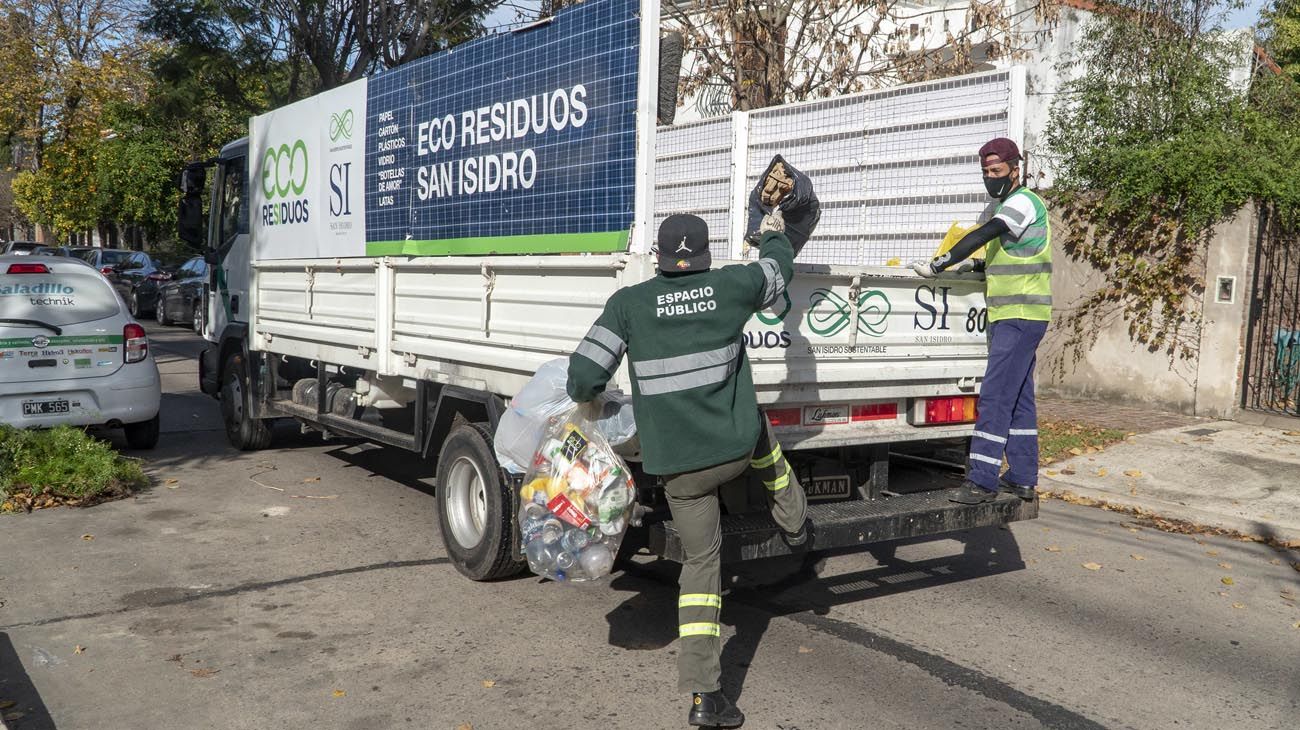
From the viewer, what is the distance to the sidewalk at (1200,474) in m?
7.82

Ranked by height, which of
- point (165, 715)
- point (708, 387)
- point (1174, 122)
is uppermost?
point (1174, 122)

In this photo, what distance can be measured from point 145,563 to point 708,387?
149 inches

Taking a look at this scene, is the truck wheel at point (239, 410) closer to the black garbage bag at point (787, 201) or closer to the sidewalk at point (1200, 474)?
the black garbage bag at point (787, 201)

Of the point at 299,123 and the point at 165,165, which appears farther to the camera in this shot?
the point at 165,165

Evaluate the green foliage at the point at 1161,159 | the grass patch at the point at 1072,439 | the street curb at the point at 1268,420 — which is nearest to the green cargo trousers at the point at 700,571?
the grass patch at the point at 1072,439

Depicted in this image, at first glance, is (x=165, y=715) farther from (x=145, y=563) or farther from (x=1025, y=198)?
(x=1025, y=198)

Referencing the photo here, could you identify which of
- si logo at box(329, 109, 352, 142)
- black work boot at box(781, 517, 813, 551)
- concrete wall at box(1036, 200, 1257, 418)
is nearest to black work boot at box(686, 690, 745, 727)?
black work boot at box(781, 517, 813, 551)

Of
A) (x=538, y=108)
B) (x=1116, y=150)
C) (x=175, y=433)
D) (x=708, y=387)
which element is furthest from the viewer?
(x=1116, y=150)

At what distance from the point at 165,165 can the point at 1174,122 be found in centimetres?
3197

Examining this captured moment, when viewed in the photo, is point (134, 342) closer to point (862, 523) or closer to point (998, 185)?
point (862, 523)

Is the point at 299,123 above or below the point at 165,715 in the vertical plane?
above

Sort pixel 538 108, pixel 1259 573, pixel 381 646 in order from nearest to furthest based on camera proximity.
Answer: pixel 381 646
pixel 538 108
pixel 1259 573

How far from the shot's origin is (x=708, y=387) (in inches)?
160

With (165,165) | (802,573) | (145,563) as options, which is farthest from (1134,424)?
(165,165)
